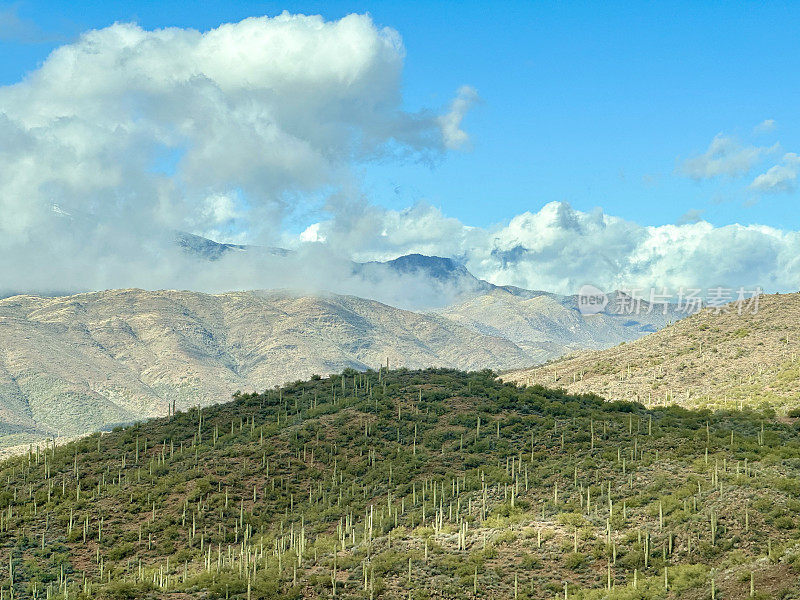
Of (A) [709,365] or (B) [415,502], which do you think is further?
(A) [709,365]

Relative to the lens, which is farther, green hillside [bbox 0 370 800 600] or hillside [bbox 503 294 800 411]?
hillside [bbox 503 294 800 411]

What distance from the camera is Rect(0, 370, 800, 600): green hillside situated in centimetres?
4159

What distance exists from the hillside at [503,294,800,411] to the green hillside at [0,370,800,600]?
13988mm

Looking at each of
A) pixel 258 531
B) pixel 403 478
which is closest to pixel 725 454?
→ pixel 403 478

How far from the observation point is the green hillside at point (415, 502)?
41.6m

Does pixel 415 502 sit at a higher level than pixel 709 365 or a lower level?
lower

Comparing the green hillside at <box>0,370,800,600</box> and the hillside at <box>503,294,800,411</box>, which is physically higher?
the hillside at <box>503,294,800,411</box>

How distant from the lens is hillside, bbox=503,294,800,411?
83.8 meters

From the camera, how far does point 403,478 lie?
58938 millimetres

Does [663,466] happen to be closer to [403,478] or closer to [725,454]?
[725,454]

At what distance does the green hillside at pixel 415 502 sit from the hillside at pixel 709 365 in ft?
45.9

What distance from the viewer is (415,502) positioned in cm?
5378

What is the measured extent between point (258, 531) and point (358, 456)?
11.5 metres

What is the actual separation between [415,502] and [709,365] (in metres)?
55.3
